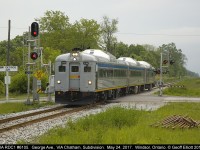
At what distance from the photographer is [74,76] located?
23891mm

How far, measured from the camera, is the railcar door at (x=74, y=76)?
77.9 ft

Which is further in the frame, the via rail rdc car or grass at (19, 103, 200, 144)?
the via rail rdc car

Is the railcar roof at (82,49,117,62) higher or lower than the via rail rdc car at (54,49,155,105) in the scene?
higher

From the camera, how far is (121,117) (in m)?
13.8

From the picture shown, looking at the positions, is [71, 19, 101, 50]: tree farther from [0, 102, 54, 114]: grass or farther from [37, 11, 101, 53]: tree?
[0, 102, 54, 114]: grass

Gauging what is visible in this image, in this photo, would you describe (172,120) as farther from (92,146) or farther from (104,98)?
(104,98)

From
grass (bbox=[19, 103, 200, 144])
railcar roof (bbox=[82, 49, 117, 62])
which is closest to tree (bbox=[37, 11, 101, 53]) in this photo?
railcar roof (bbox=[82, 49, 117, 62])

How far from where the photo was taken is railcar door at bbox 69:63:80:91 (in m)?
23.8

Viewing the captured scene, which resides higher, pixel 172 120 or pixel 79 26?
pixel 79 26

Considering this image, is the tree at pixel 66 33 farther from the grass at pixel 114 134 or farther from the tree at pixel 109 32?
the grass at pixel 114 134

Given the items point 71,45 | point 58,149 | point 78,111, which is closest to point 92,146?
point 58,149

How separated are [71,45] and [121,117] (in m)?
53.4

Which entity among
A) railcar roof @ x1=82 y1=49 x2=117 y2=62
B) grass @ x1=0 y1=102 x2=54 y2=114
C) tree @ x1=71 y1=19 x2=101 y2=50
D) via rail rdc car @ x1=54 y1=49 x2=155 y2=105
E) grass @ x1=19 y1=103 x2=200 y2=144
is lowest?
grass @ x1=0 y1=102 x2=54 y2=114

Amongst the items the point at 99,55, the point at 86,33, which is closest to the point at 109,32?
the point at 86,33
